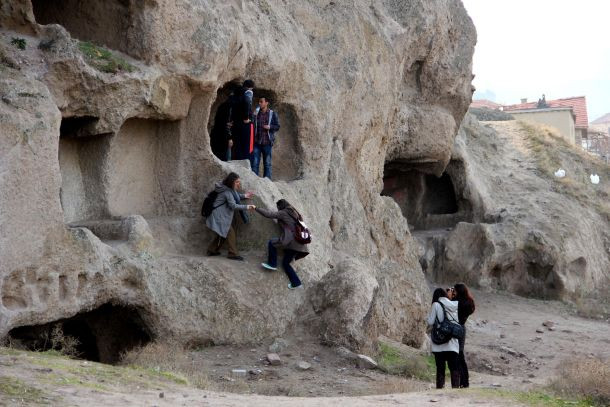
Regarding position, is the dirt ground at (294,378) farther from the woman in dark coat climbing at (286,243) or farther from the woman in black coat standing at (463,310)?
the woman in dark coat climbing at (286,243)

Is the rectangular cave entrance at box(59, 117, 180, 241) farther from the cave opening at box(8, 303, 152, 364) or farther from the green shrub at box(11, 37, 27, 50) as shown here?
the green shrub at box(11, 37, 27, 50)

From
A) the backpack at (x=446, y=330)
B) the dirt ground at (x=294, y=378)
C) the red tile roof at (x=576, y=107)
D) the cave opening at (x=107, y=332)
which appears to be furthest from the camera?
the red tile roof at (x=576, y=107)

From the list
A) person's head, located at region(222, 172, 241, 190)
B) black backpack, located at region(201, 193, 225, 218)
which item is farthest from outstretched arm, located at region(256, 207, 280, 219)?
black backpack, located at region(201, 193, 225, 218)

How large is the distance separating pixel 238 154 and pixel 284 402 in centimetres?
626

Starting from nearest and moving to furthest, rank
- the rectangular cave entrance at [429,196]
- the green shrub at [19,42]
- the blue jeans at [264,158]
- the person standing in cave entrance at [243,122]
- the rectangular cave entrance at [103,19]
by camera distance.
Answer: the green shrub at [19,42]
the rectangular cave entrance at [103,19]
the person standing in cave entrance at [243,122]
the blue jeans at [264,158]
the rectangular cave entrance at [429,196]

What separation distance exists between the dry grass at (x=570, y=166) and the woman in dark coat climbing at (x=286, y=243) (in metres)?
15.2

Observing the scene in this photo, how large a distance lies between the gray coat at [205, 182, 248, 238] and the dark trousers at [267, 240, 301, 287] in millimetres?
620

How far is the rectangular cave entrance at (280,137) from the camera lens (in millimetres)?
14703

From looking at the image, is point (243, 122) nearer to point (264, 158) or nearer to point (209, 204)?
point (264, 158)

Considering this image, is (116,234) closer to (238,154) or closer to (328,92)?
(238,154)

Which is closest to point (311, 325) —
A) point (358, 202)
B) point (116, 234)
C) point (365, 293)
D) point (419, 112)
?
point (365, 293)

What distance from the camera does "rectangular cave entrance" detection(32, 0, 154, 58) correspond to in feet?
39.8

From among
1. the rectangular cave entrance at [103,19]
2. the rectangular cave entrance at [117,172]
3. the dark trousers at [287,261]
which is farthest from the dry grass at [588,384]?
the rectangular cave entrance at [103,19]

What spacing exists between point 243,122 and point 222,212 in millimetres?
1938
